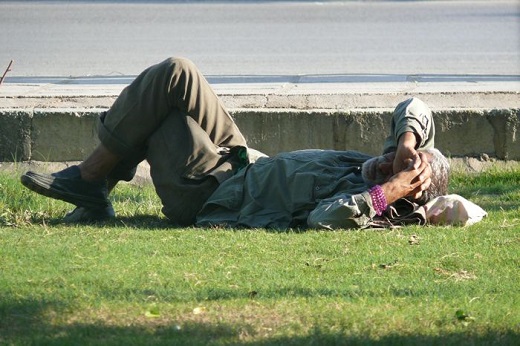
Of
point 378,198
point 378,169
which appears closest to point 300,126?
point 378,169

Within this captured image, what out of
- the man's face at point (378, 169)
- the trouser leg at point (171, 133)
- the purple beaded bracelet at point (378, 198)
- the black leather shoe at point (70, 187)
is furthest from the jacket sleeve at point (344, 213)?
the black leather shoe at point (70, 187)

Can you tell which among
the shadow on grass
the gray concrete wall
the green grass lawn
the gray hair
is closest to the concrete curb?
the gray concrete wall

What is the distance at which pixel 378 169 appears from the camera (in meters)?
5.01

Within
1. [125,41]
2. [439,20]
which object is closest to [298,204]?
[125,41]

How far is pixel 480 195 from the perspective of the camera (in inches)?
237

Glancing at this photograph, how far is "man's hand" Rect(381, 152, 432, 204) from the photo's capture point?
484 centimetres

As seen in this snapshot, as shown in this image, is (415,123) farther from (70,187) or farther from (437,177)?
(70,187)

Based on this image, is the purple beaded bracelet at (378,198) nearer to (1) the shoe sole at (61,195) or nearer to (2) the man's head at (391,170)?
(2) the man's head at (391,170)

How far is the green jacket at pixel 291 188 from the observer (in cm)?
503

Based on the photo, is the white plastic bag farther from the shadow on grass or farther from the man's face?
the shadow on grass

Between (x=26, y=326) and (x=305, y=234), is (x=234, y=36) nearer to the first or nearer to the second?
(x=305, y=234)

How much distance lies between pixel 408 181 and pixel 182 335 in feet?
5.85

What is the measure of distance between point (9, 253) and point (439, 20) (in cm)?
1123

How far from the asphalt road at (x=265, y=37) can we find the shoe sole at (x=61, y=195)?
14.6ft
